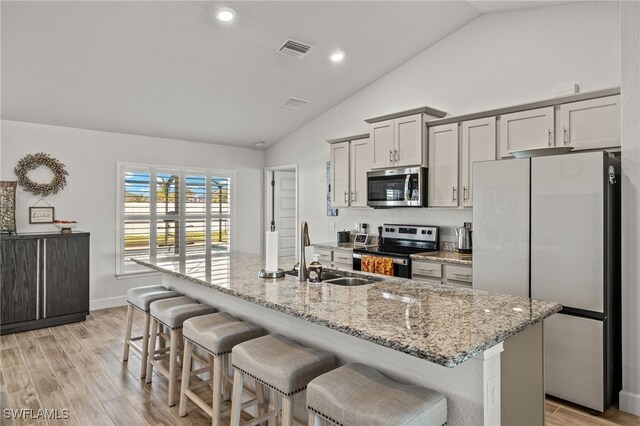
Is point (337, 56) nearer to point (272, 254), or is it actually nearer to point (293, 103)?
point (293, 103)

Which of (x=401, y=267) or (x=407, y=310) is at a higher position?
(x=407, y=310)

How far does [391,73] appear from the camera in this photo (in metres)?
4.85

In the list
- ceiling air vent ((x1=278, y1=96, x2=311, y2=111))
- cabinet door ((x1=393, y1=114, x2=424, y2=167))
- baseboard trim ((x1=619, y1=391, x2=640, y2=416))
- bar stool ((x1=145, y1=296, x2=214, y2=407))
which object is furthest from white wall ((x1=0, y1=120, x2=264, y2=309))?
baseboard trim ((x1=619, y1=391, x2=640, y2=416))

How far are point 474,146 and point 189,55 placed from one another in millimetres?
2927

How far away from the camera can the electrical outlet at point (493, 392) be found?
4.69 ft

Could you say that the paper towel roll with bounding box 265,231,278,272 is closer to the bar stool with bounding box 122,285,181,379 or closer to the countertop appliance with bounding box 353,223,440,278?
the bar stool with bounding box 122,285,181,379

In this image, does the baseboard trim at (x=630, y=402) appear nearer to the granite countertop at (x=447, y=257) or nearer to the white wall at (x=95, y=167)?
the granite countertop at (x=447, y=257)

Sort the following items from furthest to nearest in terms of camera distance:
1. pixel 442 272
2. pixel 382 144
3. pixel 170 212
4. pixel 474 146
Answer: pixel 170 212 → pixel 382 144 → pixel 474 146 → pixel 442 272

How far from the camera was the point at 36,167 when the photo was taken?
184 inches

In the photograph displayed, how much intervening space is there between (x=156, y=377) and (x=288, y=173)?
4.32m

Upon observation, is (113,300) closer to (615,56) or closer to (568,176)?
(568,176)

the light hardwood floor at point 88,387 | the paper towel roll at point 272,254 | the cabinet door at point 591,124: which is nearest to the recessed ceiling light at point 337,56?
the cabinet door at point 591,124

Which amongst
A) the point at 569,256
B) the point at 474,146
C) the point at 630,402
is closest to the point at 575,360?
the point at 630,402
